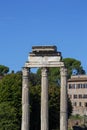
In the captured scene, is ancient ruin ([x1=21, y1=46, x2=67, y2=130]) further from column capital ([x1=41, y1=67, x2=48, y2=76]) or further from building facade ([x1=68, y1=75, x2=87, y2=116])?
building facade ([x1=68, y1=75, x2=87, y2=116])

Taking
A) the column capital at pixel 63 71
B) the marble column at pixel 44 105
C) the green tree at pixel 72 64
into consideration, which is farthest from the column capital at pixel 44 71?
the green tree at pixel 72 64

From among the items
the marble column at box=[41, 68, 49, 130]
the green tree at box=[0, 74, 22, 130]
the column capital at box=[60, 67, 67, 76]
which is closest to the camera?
the column capital at box=[60, 67, 67, 76]

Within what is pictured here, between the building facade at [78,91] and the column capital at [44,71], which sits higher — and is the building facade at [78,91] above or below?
above

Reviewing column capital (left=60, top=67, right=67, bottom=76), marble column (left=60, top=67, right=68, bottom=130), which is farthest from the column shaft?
column capital (left=60, top=67, right=67, bottom=76)

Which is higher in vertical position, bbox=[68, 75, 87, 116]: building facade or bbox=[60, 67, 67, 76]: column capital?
bbox=[68, 75, 87, 116]: building facade

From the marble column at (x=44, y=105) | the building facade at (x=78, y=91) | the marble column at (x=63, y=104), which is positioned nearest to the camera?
the marble column at (x=63, y=104)

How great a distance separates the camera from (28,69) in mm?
69000

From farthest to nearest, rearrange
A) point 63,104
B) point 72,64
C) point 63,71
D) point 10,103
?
point 72,64 → point 10,103 → point 63,104 → point 63,71

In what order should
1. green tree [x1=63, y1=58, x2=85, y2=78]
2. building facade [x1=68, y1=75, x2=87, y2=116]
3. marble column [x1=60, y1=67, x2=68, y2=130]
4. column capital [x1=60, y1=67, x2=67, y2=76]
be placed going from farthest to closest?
1. green tree [x1=63, y1=58, x2=85, y2=78]
2. building facade [x1=68, y1=75, x2=87, y2=116]
3. marble column [x1=60, y1=67, x2=68, y2=130]
4. column capital [x1=60, y1=67, x2=67, y2=76]

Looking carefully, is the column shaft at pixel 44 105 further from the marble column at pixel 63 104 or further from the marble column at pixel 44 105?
the marble column at pixel 63 104

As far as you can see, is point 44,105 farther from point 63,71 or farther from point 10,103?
point 10,103

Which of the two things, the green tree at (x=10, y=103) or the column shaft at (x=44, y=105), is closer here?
the column shaft at (x=44, y=105)

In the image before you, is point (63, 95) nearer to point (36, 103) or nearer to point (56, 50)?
point (56, 50)

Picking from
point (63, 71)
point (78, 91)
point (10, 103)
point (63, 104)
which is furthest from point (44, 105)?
point (78, 91)
